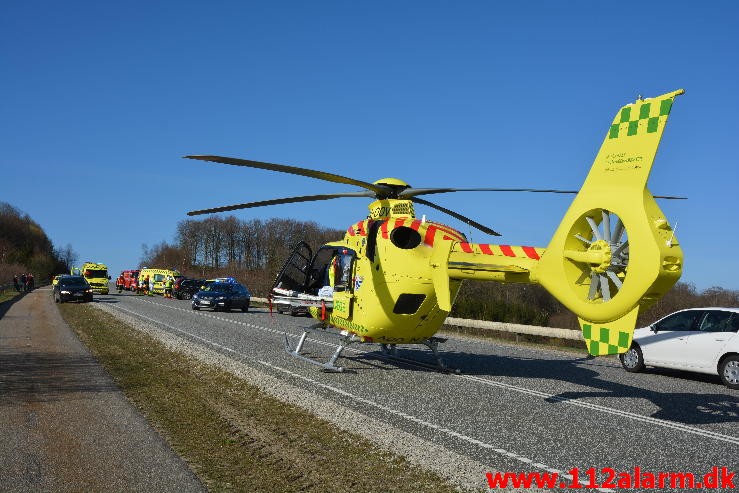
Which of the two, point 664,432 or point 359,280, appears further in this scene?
point 359,280

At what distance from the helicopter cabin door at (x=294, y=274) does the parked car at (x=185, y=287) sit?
3292 centimetres

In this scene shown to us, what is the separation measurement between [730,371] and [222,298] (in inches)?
926

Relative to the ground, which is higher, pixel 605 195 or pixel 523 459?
pixel 605 195

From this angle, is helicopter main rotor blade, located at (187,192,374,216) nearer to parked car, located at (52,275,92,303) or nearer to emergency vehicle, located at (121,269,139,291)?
parked car, located at (52,275,92,303)

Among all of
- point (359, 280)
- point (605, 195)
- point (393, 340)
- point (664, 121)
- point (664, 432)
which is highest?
point (664, 121)

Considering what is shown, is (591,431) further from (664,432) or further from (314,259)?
(314,259)

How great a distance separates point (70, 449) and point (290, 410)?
298cm

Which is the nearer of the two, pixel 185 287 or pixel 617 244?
pixel 617 244

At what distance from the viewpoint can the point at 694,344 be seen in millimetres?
12336

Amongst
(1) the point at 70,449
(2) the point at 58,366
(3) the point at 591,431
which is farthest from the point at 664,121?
(2) the point at 58,366

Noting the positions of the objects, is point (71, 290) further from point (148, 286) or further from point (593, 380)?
point (593, 380)

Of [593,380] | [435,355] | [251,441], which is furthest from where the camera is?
[435,355]

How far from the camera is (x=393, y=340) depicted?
11.5 meters

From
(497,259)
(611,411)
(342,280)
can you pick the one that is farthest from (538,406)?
(342,280)
